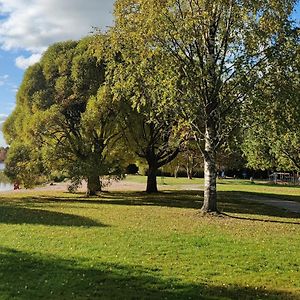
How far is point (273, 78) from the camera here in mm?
17578

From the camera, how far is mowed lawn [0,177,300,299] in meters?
7.25

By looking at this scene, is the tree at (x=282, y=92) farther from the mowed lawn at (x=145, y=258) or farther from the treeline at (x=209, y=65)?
the mowed lawn at (x=145, y=258)

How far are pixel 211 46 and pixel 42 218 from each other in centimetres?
911

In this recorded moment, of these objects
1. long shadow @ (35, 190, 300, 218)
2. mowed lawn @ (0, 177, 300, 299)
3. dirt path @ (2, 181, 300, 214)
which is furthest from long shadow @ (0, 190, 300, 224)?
mowed lawn @ (0, 177, 300, 299)

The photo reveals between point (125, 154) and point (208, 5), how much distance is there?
1331cm

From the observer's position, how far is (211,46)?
18.6m

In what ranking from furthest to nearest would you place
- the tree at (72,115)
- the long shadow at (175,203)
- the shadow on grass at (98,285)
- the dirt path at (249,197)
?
the tree at (72,115), the dirt path at (249,197), the long shadow at (175,203), the shadow on grass at (98,285)

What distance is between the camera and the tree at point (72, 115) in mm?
25453

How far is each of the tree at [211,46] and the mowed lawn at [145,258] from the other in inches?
176

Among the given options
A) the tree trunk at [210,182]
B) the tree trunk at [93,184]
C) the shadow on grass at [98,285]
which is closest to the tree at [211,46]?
the tree trunk at [210,182]

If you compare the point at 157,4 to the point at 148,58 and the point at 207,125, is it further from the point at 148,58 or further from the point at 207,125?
the point at 207,125

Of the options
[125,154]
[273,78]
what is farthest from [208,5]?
[125,154]

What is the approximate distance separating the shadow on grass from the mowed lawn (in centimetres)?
1

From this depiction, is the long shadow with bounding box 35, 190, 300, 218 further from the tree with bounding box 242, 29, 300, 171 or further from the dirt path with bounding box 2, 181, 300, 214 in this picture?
the tree with bounding box 242, 29, 300, 171
